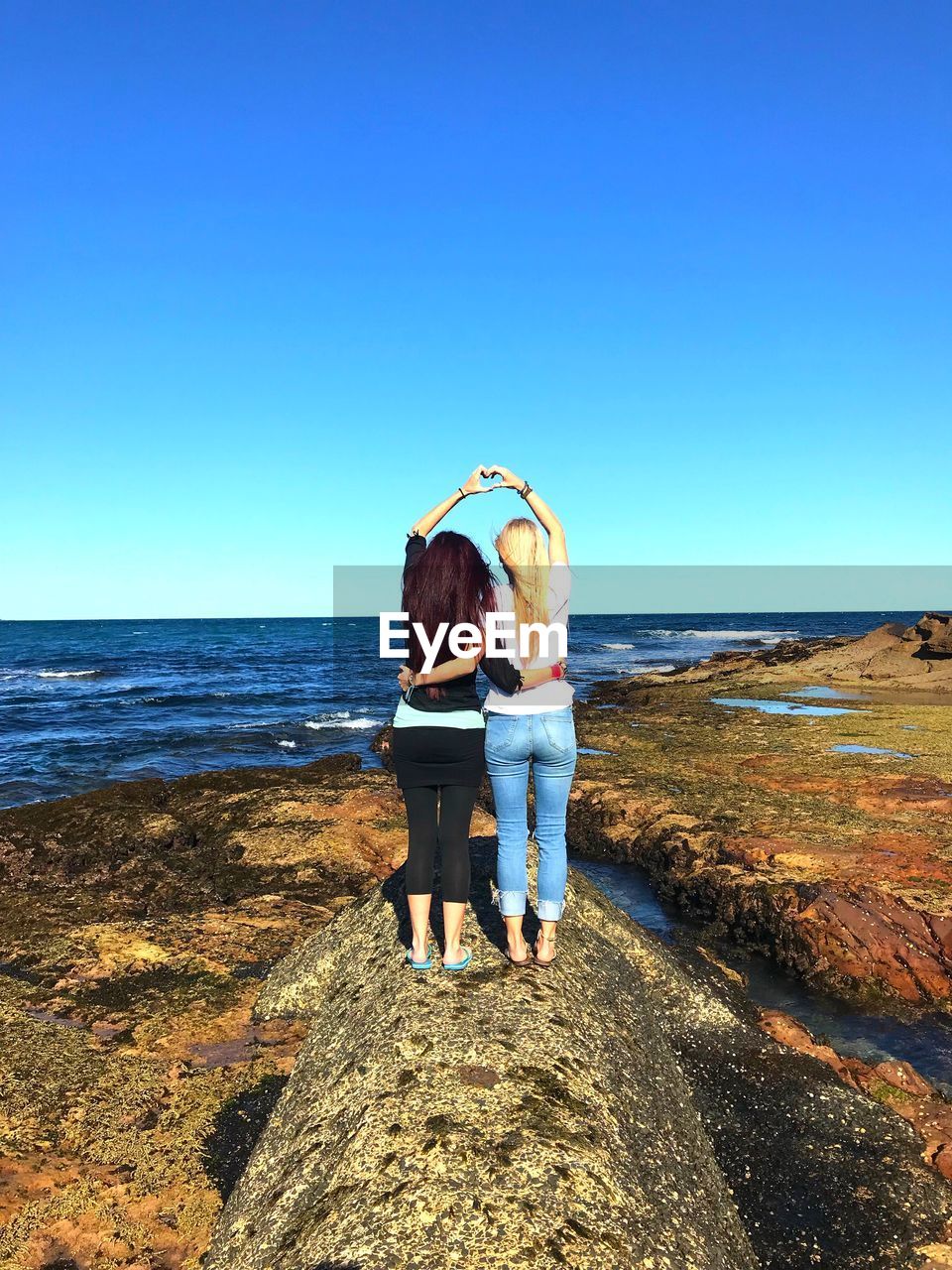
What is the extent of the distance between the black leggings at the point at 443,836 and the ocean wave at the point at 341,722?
19.6 m

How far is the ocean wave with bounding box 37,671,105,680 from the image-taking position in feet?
133

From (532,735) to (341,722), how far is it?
21.4 m

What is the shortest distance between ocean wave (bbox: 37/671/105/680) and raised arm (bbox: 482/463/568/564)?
138 feet

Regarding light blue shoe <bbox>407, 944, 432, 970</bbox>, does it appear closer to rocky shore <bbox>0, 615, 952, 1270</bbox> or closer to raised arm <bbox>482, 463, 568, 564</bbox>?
rocky shore <bbox>0, 615, 952, 1270</bbox>

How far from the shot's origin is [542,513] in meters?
4.08

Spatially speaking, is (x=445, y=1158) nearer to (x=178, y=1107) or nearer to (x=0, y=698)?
(x=178, y=1107)

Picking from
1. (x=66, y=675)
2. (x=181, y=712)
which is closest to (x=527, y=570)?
(x=181, y=712)

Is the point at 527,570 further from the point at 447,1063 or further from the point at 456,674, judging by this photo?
the point at 447,1063

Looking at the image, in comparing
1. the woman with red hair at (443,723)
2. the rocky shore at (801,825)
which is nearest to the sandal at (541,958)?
the woman with red hair at (443,723)

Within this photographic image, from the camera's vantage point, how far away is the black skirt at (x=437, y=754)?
3939 millimetres

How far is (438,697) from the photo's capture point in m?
3.94

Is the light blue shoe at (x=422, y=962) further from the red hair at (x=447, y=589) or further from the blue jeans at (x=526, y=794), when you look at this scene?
the red hair at (x=447, y=589)

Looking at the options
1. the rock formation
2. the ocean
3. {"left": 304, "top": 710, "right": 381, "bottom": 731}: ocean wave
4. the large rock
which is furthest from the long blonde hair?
the rock formation

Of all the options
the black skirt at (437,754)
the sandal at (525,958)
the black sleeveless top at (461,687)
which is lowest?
the sandal at (525,958)
